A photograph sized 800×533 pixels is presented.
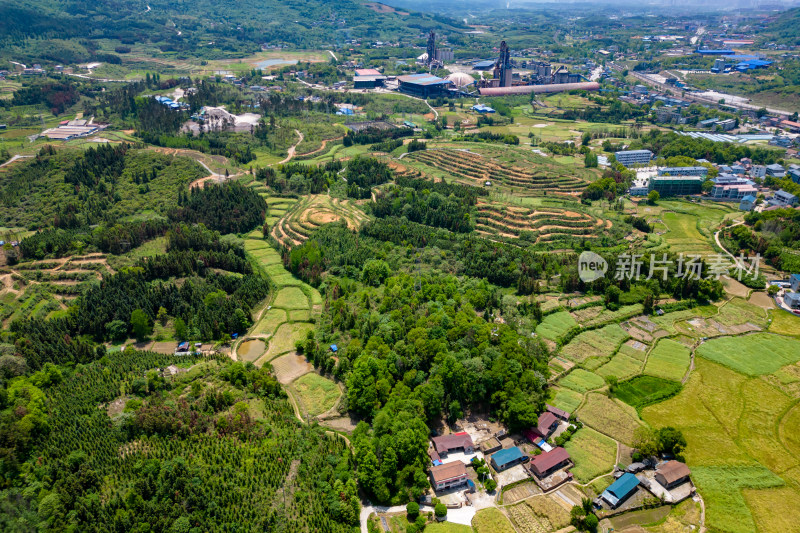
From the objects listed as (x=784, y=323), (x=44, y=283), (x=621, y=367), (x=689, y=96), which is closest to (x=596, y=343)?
(x=621, y=367)

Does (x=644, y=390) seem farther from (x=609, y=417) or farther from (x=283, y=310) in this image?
(x=283, y=310)

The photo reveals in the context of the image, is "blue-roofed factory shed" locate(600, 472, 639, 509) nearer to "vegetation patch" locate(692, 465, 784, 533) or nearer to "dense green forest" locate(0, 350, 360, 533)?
"vegetation patch" locate(692, 465, 784, 533)

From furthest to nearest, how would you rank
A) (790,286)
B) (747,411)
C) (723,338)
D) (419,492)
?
(790,286) → (723,338) → (747,411) → (419,492)

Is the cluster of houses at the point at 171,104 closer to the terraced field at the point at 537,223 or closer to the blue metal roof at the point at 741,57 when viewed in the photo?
the terraced field at the point at 537,223

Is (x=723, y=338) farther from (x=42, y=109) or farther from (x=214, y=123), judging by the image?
(x=42, y=109)

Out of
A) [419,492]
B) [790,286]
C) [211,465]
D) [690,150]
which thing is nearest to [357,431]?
[419,492]

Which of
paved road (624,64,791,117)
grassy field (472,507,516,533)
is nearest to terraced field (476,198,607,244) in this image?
grassy field (472,507,516,533)
